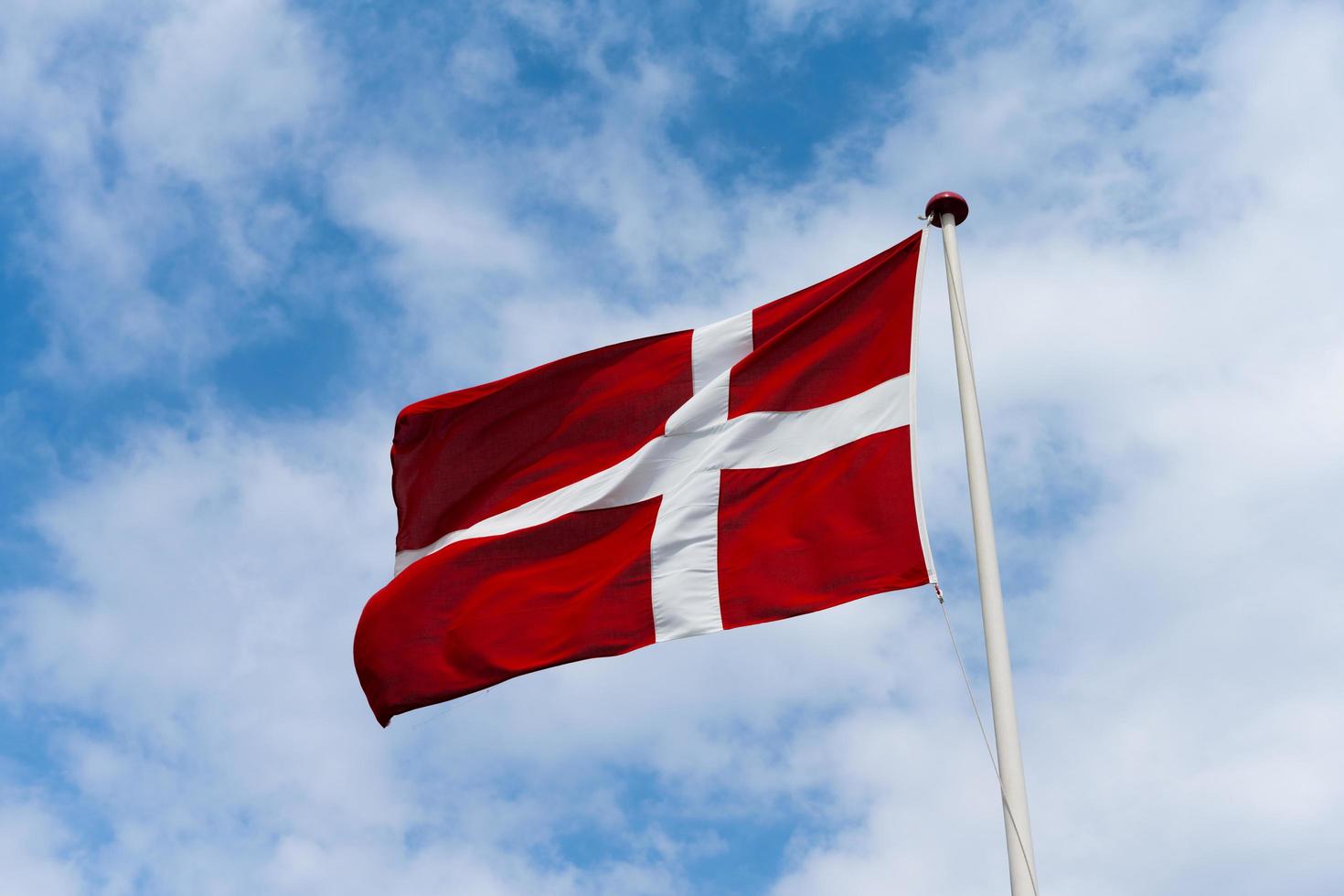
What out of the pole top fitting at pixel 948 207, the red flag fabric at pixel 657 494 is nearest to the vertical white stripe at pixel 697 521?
the red flag fabric at pixel 657 494


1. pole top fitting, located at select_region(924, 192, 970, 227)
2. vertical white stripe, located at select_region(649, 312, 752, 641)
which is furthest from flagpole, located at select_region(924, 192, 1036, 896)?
vertical white stripe, located at select_region(649, 312, 752, 641)

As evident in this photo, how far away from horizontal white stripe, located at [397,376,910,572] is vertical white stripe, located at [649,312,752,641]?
0.35 ft

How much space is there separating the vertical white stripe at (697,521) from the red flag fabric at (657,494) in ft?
0.05

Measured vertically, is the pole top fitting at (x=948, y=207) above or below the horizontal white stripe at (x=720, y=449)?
above

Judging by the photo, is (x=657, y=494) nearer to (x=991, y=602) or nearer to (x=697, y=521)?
(x=697, y=521)

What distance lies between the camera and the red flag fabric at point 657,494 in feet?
35.5

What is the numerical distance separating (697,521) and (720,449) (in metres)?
0.69

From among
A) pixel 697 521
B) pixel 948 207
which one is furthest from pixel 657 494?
pixel 948 207

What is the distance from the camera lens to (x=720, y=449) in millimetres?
11805

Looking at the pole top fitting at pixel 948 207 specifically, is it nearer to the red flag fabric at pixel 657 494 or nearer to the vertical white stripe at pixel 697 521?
the red flag fabric at pixel 657 494

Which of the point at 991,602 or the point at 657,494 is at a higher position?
the point at 657,494

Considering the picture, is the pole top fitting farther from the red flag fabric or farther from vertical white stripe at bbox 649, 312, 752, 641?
vertical white stripe at bbox 649, 312, 752, 641

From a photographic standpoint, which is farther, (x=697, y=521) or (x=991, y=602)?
(x=697, y=521)

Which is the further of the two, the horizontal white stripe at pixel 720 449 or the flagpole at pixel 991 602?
the horizontal white stripe at pixel 720 449
